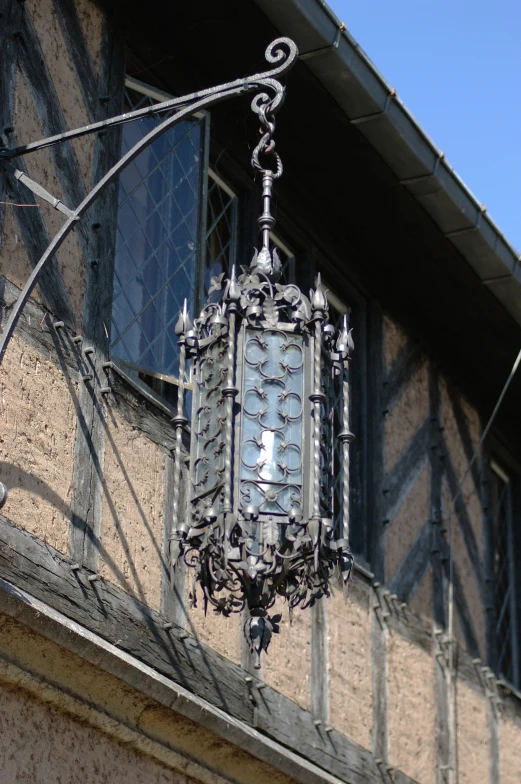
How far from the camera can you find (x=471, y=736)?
26.3 feet

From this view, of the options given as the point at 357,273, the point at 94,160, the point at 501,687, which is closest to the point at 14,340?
the point at 94,160

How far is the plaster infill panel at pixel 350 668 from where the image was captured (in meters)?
6.95

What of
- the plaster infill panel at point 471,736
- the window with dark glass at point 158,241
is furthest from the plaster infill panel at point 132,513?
the plaster infill panel at point 471,736

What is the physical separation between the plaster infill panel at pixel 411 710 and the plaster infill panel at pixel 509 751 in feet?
2.52

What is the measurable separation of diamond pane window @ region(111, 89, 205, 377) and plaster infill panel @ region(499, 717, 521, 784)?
305cm

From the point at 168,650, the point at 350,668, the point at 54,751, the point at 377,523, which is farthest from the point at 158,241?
the point at 54,751

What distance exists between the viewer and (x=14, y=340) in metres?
5.46

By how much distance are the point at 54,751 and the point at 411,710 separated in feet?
8.89

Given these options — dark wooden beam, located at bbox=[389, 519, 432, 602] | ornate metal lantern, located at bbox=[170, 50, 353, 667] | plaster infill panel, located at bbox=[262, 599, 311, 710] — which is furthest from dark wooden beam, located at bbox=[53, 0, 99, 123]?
dark wooden beam, located at bbox=[389, 519, 432, 602]

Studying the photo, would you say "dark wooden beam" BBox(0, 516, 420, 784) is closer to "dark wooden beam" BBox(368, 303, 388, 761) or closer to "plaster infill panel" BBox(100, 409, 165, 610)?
"plaster infill panel" BBox(100, 409, 165, 610)

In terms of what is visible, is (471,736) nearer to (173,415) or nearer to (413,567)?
(413,567)

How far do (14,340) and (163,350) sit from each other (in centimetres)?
111

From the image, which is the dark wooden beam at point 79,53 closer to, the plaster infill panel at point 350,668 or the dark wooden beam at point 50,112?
the dark wooden beam at point 50,112

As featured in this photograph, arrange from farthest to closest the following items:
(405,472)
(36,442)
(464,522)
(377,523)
A: (464,522), (405,472), (377,523), (36,442)
